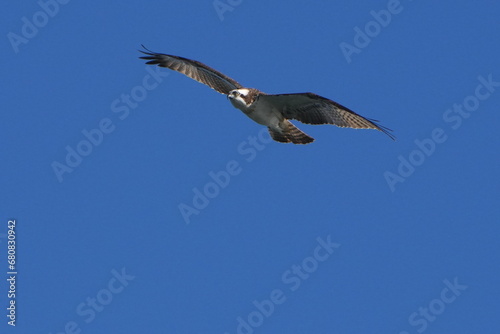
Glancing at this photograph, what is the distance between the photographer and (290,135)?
19.7 meters

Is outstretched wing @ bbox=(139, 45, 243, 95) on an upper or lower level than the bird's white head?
upper

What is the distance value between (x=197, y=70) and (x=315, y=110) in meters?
3.42

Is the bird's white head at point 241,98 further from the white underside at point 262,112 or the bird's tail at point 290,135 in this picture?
the bird's tail at point 290,135

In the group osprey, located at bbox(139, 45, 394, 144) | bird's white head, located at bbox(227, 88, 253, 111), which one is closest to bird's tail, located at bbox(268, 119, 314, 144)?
osprey, located at bbox(139, 45, 394, 144)

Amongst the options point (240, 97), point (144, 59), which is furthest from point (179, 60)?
point (240, 97)

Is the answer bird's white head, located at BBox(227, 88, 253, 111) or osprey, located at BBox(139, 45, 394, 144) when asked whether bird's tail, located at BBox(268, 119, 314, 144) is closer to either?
osprey, located at BBox(139, 45, 394, 144)

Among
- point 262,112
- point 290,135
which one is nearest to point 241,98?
point 262,112

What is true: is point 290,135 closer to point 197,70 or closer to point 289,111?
point 289,111

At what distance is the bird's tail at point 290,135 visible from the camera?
1959cm

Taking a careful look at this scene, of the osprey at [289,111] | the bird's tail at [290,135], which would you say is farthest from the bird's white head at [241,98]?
the bird's tail at [290,135]

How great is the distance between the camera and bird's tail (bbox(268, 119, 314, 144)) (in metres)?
19.6

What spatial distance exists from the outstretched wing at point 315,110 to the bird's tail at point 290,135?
290 millimetres

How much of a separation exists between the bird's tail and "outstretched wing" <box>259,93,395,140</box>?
29 centimetres

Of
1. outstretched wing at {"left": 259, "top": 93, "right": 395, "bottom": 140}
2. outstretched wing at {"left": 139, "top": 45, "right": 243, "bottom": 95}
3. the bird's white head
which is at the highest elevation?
outstretched wing at {"left": 139, "top": 45, "right": 243, "bottom": 95}
